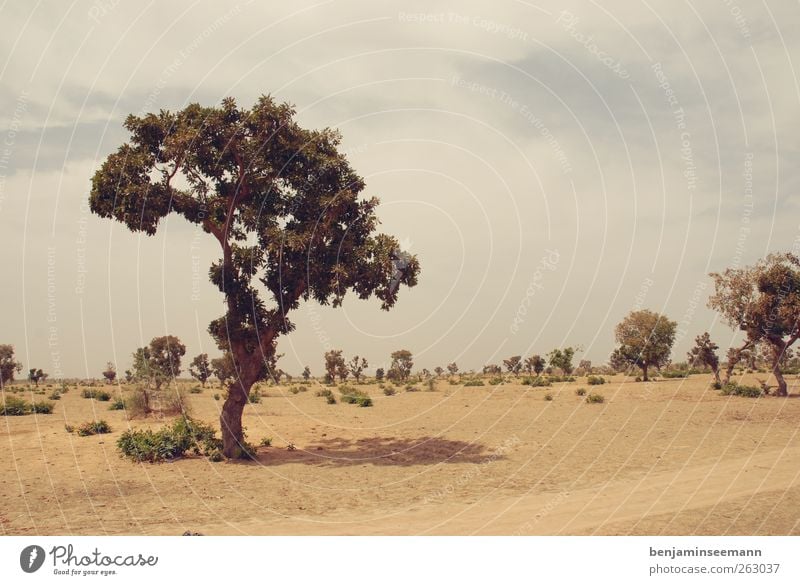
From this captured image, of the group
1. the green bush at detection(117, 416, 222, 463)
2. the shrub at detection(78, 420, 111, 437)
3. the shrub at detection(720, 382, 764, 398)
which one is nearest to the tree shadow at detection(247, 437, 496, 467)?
the green bush at detection(117, 416, 222, 463)

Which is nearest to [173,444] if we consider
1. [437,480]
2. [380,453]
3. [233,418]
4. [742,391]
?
[233,418]

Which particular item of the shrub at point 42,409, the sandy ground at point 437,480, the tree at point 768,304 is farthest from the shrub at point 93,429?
the tree at point 768,304

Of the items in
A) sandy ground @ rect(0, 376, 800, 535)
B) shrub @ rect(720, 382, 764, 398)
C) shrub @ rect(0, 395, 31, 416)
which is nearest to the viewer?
sandy ground @ rect(0, 376, 800, 535)

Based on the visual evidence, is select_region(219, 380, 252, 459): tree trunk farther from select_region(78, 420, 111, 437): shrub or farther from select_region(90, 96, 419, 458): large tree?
select_region(78, 420, 111, 437): shrub

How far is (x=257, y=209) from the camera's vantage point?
21547 millimetres

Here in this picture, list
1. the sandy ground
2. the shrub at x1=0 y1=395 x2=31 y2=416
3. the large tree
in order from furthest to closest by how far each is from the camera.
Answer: the shrub at x1=0 y1=395 x2=31 y2=416 < the large tree < the sandy ground

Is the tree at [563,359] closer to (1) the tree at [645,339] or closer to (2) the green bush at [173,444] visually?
(1) the tree at [645,339]

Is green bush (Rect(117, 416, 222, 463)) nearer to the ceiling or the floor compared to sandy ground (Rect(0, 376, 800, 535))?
nearer to the ceiling

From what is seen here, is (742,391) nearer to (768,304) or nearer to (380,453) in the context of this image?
(768,304)

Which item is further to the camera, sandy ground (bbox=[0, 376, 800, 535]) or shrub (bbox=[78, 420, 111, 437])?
shrub (bbox=[78, 420, 111, 437])

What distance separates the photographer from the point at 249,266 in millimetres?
21297

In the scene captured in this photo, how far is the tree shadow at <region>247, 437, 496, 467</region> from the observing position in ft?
67.4

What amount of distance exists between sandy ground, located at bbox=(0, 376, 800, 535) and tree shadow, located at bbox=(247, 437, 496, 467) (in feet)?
0.29

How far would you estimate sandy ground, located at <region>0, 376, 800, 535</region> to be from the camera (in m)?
12.5
